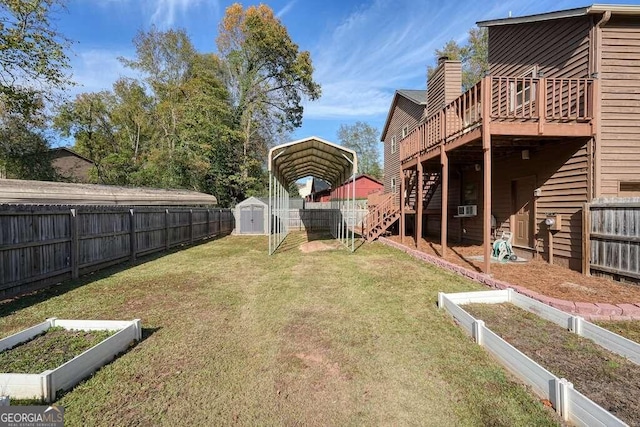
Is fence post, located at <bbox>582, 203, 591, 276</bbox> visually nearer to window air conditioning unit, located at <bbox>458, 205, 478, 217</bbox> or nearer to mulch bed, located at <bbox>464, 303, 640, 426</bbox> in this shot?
mulch bed, located at <bbox>464, 303, 640, 426</bbox>

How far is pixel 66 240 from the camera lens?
6.46 m

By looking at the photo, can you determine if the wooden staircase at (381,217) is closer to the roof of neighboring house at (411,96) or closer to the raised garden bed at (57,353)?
the roof of neighboring house at (411,96)

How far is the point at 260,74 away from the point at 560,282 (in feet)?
76.9

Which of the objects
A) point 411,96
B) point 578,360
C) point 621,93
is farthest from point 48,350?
point 411,96

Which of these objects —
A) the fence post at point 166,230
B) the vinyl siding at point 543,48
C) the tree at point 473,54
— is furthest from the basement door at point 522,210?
the tree at point 473,54

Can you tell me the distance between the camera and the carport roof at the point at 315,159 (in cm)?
976

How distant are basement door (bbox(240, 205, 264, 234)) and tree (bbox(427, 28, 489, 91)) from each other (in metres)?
18.7

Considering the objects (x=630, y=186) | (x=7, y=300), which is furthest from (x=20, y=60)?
(x=630, y=186)

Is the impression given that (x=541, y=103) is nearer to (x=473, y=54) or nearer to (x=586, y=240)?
(x=586, y=240)

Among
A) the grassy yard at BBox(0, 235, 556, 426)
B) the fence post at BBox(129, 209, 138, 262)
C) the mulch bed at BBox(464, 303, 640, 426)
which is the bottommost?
the grassy yard at BBox(0, 235, 556, 426)

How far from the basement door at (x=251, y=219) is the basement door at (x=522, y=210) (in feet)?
42.6

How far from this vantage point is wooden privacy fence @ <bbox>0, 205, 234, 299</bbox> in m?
5.24

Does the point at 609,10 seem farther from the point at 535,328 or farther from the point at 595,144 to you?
the point at 535,328

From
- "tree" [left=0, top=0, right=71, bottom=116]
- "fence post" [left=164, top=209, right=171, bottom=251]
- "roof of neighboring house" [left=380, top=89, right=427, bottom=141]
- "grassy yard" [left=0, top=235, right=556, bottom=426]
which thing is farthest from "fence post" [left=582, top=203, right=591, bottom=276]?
"tree" [left=0, top=0, right=71, bottom=116]
